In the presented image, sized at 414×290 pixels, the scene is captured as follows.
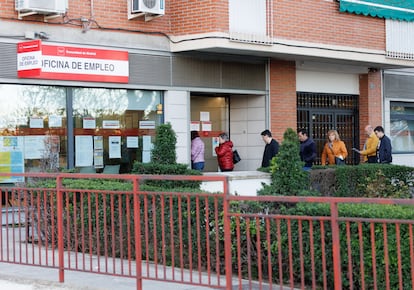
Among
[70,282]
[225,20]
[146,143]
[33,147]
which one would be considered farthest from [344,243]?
[146,143]

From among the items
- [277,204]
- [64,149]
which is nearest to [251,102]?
[64,149]

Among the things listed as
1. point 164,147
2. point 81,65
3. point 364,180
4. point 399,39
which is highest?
point 399,39

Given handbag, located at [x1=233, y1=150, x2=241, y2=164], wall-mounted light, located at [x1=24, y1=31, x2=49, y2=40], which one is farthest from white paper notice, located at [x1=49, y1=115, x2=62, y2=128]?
handbag, located at [x1=233, y1=150, x2=241, y2=164]

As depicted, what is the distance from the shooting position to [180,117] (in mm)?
15734

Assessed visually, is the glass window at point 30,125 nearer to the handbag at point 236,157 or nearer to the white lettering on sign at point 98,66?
the white lettering on sign at point 98,66

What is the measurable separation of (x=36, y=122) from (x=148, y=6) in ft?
11.0

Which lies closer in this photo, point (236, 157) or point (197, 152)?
point (197, 152)

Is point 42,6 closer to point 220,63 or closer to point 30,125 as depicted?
point 30,125

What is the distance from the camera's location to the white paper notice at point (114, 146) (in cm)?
1489

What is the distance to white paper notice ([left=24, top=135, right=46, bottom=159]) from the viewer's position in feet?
44.1

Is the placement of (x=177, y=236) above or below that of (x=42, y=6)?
below

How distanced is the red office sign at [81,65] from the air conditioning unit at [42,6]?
26.9 inches

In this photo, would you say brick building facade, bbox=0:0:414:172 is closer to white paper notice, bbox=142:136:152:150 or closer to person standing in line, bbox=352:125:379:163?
white paper notice, bbox=142:136:152:150

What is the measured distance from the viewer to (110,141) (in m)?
14.9
